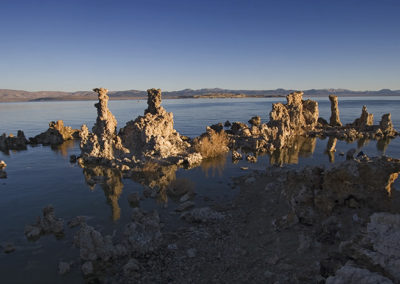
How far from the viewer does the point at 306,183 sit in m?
14.4

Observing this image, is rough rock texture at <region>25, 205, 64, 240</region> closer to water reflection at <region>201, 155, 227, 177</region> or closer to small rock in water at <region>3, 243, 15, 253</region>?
small rock in water at <region>3, 243, 15, 253</region>

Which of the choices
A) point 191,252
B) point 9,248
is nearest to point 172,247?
point 191,252

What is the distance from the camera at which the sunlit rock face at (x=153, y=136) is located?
3331cm

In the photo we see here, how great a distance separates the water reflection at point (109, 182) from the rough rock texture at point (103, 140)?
1868mm

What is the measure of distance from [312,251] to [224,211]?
8.82 metres

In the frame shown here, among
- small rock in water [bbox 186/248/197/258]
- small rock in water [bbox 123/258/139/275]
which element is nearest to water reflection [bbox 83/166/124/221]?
small rock in water [bbox 123/258/139/275]

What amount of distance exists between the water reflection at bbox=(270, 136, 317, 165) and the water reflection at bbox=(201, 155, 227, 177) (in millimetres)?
6832

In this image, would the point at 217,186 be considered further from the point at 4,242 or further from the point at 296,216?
the point at 4,242

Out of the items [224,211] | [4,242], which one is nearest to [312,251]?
[224,211]

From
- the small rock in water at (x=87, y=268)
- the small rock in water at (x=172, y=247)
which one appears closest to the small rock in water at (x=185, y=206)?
the small rock in water at (x=172, y=247)

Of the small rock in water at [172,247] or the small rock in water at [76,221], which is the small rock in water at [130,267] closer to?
the small rock in water at [172,247]

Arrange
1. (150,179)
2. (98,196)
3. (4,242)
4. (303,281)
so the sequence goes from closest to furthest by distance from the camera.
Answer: (303,281), (4,242), (98,196), (150,179)

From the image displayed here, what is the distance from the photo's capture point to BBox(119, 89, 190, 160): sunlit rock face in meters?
33.3

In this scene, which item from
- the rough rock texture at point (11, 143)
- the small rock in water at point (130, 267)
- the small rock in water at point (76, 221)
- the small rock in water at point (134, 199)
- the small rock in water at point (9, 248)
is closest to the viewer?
the small rock in water at point (130, 267)
